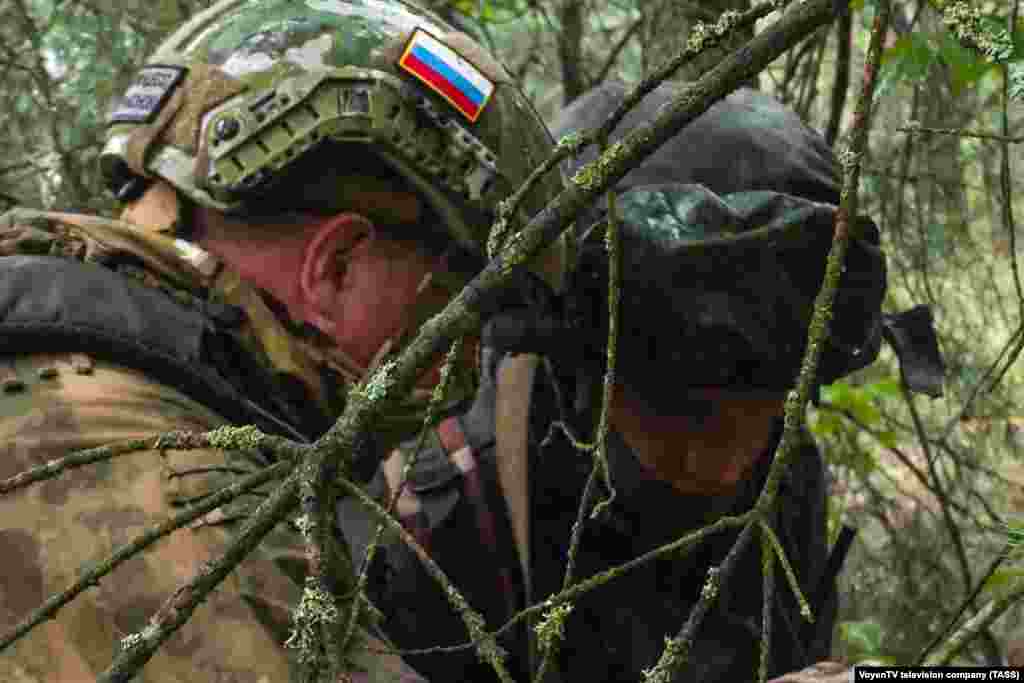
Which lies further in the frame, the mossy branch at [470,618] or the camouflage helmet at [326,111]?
the camouflage helmet at [326,111]

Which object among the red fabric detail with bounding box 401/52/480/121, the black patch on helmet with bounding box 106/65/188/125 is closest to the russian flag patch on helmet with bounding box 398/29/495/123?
the red fabric detail with bounding box 401/52/480/121

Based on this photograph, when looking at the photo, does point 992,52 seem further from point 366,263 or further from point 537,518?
point 537,518

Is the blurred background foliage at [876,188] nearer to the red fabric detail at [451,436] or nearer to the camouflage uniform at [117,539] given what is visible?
the red fabric detail at [451,436]

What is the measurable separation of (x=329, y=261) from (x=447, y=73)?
381mm

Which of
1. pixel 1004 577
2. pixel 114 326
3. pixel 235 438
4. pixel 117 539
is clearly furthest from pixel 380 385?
pixel 1004 577

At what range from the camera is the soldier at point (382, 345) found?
1594mm

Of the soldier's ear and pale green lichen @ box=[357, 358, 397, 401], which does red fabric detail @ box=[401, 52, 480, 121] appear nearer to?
the soldier's ear

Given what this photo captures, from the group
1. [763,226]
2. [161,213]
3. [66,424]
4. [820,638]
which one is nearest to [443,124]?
[161,213]

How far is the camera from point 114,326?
5.57ft

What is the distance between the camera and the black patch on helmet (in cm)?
219

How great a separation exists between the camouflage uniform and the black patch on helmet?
53 centimetres

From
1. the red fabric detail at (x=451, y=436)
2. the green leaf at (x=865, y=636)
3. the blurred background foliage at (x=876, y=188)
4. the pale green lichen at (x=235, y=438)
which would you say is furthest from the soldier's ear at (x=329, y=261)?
the green leaf at (x=865, y=636)

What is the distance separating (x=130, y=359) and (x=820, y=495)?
2037mm

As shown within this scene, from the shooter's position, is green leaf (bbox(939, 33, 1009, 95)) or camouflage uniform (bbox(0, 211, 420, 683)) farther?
green leaf (bbox(939, 33, 1009, 95))
